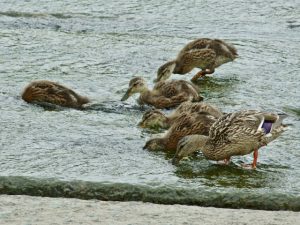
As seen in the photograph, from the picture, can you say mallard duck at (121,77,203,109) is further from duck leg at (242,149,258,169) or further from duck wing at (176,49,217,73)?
duck leg at (242,149,258,169)

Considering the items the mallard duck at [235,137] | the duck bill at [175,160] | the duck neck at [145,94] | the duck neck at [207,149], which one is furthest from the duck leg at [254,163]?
the duck neck at [145,94]

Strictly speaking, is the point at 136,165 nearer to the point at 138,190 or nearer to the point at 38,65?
Result: the point at 138,190

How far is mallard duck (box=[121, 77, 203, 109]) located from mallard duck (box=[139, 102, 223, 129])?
0.68 metres

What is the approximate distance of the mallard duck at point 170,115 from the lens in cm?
811

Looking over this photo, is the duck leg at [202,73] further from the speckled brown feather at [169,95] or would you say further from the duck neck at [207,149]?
the duck neck at [207,149]

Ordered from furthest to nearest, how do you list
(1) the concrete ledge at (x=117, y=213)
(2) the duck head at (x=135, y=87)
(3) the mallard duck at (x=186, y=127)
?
(2) the duck head at (x=135, y=87) < (3) the mallard duck at (x=186, y=127) < (1) the concrete ledge at (x=117, y=213)

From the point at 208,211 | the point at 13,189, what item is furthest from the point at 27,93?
the point at 208,211

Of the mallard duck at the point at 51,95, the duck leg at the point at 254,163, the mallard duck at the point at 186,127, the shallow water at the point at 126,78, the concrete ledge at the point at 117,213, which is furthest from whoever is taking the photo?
the mallard duck at the point at 51,95

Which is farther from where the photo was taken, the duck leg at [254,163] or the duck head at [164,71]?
the duck head at [164,71]

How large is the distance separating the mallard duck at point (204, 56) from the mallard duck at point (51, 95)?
1.74m

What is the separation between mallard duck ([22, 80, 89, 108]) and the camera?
8875 millimetres

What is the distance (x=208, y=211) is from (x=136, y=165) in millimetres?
1553

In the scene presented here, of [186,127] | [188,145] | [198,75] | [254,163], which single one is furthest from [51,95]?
[254,163]

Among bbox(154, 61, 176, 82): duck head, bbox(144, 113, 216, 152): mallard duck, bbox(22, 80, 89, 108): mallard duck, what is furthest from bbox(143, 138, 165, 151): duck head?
bbox(154, 61, 176, 82): duck head
